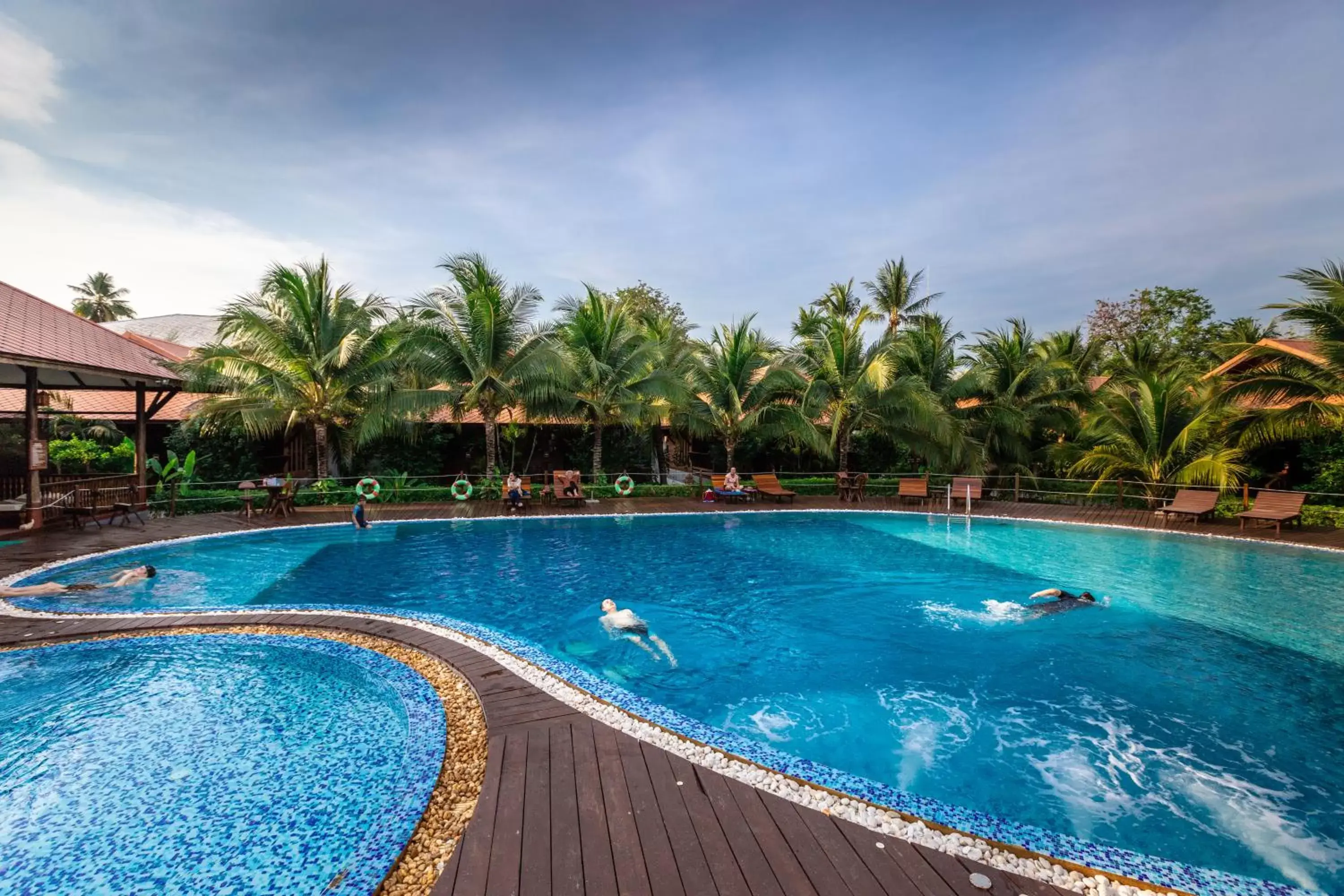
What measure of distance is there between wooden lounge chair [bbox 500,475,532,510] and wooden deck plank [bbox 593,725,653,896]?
11785 millimetres

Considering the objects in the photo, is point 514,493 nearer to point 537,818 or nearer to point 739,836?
point 537,818

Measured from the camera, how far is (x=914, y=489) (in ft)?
54.9

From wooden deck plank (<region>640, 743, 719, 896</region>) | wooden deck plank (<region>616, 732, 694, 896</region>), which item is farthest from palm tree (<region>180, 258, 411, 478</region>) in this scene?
wooden deck plank (<region>640, 743, 719, 896</region>)

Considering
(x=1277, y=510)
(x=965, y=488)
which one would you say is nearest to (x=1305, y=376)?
(x=1277, y=510)

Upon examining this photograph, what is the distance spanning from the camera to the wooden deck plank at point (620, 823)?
8.61 ft

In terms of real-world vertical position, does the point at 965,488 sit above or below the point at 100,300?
below

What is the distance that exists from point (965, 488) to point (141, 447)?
20.6 meters

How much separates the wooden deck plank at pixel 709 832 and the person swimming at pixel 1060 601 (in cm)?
647

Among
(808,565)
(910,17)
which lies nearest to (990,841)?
(808,565)

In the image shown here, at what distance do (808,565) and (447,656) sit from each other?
672 centimetres

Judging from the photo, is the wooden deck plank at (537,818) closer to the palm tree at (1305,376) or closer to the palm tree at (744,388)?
the palm tree at (744,388)

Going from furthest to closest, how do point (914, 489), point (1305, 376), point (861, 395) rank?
point (861, 395) < point (914, 489) < point (1305, 376)

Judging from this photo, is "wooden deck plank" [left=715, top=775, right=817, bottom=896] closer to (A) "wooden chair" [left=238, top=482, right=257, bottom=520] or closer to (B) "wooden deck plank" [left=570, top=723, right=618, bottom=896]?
(B) "wooden deck plank" [left=570, top=723, right=618, bottom=896]

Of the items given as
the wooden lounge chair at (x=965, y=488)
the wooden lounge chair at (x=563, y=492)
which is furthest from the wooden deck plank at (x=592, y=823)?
the wooden lounge chair at (x=965, y=488)
